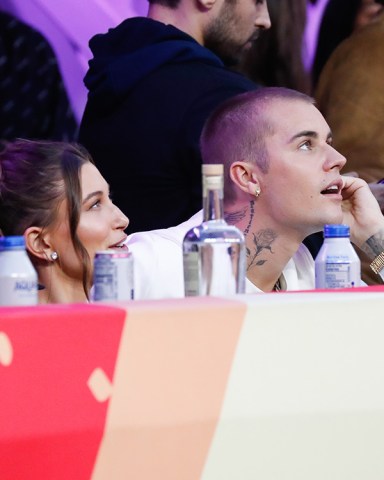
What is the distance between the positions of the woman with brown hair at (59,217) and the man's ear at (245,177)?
264 mm

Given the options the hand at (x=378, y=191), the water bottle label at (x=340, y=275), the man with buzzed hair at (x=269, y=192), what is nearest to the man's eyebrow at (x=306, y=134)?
the man with buzzed hair at (x=269, y=192)

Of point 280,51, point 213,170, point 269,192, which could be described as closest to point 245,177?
point 269,192

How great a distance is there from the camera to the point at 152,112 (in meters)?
2.80

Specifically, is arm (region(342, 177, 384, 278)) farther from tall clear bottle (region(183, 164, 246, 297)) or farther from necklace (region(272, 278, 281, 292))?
tall clear bottle (region(183, 164, 246, 297))

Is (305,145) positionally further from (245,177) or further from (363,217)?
(363,217)

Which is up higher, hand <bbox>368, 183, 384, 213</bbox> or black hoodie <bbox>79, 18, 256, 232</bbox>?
black hoodie <bbox>79, 18, 256, 232</bbox>

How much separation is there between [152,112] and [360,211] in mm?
602

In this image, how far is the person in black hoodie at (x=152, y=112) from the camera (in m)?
2.76

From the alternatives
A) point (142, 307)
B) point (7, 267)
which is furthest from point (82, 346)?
point (7, 267)

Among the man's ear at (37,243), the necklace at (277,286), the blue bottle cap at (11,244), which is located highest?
the blue bottle cap at (11,244)

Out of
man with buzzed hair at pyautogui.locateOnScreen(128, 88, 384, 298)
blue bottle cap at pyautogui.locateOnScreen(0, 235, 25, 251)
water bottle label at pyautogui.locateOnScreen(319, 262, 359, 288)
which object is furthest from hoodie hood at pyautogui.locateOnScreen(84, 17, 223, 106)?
blue bottle cap at pyautogui.locateOnScreen(0, 235, 25, 251)

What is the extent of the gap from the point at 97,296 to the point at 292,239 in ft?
3.05

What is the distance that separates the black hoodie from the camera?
2.76 metres

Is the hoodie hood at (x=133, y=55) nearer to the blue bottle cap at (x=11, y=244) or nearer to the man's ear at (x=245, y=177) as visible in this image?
the man's ear at (x=245, y=177)
